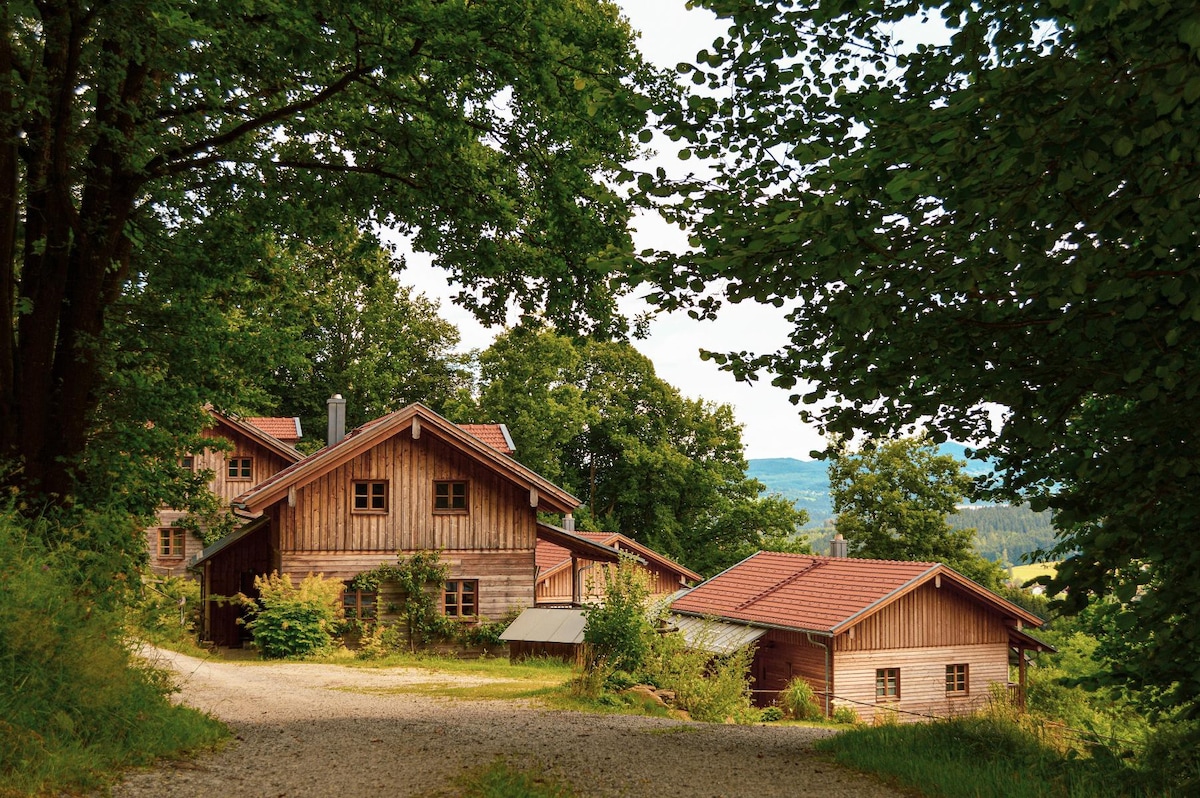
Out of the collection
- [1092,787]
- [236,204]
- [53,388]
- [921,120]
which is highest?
[236,204]

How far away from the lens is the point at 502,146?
446 inches

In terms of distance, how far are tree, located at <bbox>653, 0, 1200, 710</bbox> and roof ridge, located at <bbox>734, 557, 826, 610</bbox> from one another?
23220mm

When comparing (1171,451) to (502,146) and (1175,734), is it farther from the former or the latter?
(502,146)

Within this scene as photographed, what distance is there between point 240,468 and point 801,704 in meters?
26.8

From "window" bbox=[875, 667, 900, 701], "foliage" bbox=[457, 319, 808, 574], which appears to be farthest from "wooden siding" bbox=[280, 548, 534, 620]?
"foliage" bbox=[457, 319, 808, 574]

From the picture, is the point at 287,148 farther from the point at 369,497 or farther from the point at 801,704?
the point at 801,704

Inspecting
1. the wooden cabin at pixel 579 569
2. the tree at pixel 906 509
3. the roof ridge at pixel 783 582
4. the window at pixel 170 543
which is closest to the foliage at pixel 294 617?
the roof ridge at pixel 783 582

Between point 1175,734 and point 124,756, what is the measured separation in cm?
891

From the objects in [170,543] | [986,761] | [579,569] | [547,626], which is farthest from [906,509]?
[986,761]

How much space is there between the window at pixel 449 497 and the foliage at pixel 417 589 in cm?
149

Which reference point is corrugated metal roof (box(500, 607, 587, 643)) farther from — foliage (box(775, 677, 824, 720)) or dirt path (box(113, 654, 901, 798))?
dirt path (box(113, 654, 901, 798))

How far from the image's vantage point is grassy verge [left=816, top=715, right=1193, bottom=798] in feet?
23.0

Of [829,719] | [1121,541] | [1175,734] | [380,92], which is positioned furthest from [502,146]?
[829,719]

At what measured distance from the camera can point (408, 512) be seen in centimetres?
2750
